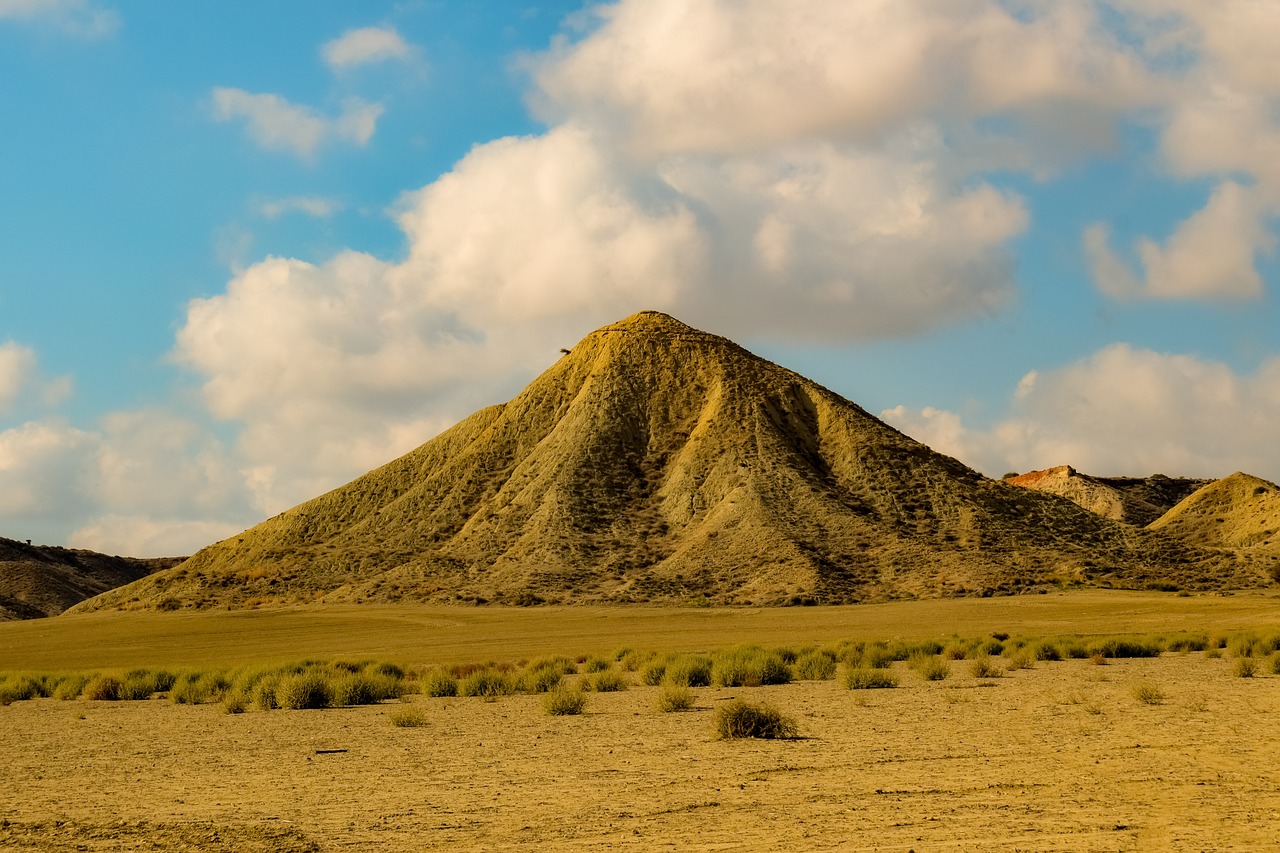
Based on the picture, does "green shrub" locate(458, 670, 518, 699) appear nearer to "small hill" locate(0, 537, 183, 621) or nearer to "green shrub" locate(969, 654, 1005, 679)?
"green shrub" locate(969, 654, 1005, 679)

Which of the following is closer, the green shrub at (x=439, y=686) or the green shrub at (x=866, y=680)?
the green shrub at (x=866, y=680)

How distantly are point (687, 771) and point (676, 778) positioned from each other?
588 millimetres

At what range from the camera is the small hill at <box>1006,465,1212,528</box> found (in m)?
163

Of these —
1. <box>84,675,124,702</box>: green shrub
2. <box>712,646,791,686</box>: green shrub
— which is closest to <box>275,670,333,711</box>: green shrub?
<box>84,675,124,702</box>: green shrub

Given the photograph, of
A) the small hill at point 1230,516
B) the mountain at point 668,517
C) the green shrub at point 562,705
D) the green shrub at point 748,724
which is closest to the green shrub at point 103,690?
the green shrub at point 562,705

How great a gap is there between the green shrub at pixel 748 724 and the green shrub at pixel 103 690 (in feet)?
67.1

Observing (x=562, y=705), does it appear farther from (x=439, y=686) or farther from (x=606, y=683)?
(x=439, y=686)

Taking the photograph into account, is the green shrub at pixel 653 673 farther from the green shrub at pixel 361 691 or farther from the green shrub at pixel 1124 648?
the green shrub at pixel 1124 648

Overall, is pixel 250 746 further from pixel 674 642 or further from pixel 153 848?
pixel 674 642

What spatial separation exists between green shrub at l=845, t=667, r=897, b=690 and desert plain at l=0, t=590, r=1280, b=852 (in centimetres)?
60

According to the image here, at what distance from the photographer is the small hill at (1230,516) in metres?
115

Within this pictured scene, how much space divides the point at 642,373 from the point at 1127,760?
105169mm

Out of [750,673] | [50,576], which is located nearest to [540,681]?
[750,673]

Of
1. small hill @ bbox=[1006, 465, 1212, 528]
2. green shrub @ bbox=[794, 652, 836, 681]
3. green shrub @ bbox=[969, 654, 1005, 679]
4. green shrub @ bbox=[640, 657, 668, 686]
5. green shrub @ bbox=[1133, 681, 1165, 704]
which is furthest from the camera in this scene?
small hill @ bbox=[1006, 465, 1212, 528]
